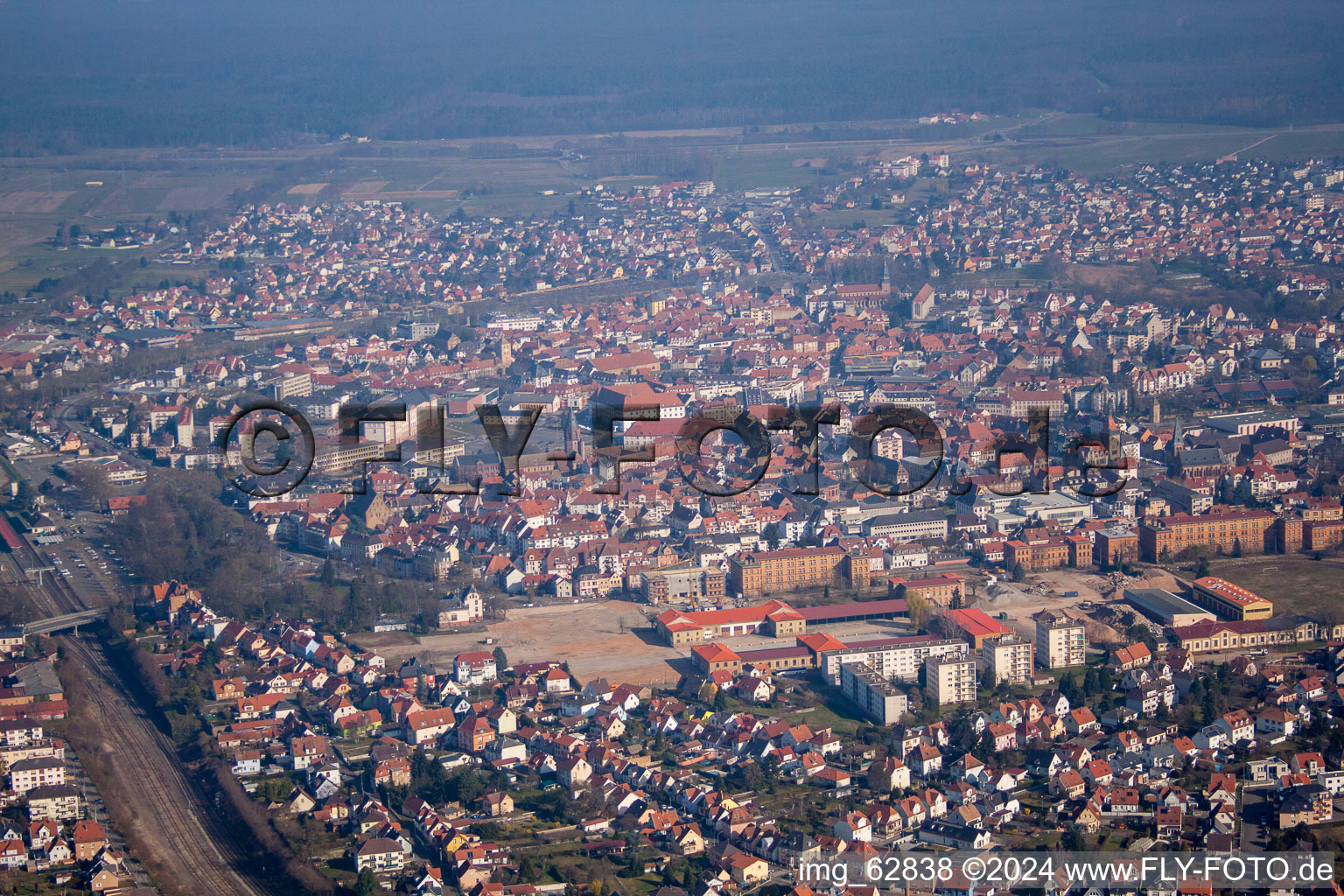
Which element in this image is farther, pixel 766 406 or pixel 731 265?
pixel 731 265

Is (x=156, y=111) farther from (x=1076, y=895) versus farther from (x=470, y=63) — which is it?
(x=1076, y=895)

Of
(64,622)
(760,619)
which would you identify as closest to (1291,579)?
(760,619)

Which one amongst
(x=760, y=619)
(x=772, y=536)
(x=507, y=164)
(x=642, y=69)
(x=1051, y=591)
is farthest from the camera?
(x=642, y=69)

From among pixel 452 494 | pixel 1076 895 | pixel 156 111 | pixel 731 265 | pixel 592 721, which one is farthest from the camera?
pixel 156 111

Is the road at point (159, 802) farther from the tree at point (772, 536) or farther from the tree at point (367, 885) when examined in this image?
the tree at point (772, 536)

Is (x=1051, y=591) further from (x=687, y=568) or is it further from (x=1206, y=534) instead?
(x=687, y=568)

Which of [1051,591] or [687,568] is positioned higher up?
[687,568]

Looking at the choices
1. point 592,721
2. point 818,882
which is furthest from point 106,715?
point 818,882

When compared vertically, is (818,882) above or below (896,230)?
below
